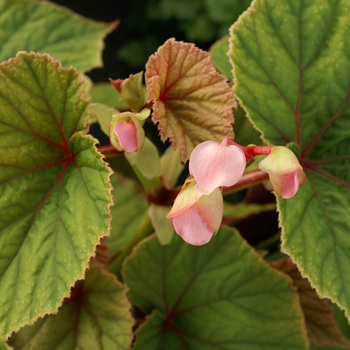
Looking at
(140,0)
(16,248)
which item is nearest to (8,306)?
(16,248)

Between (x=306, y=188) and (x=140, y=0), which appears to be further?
(x=140, y=0)

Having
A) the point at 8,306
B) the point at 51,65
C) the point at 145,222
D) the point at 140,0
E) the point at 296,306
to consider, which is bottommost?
the point at 140,0

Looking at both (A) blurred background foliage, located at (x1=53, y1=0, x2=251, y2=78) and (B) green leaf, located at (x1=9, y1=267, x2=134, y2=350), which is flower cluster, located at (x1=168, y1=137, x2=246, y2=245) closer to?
(B) green leaf, located at (x1=9, y1=267, x2=134, y2=350)

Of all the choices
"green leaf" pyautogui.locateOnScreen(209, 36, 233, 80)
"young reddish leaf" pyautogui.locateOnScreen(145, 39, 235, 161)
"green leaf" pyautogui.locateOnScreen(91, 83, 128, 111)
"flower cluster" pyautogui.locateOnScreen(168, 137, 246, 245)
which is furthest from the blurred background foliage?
"flower cluster" pyautogui.locateOnScreen(168, 137, 246, 245)

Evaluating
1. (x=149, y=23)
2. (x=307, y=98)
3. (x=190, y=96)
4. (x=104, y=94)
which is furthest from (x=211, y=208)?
(x=149, y=23)

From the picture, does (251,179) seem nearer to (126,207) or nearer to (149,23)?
(126,207)

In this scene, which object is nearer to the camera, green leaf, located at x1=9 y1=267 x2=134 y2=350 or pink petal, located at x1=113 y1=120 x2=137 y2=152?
pink petal, located at x1=113 y1=120 x2=137 y2=152

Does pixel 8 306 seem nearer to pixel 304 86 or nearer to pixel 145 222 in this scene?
pixel 145 222
